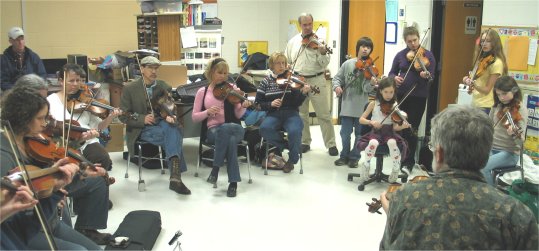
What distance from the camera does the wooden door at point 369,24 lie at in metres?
6.61

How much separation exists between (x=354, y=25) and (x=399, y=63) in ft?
6.73

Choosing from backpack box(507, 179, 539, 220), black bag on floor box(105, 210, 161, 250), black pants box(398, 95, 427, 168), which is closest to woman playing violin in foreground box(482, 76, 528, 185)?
backpack box(507, 179, 539, 220)

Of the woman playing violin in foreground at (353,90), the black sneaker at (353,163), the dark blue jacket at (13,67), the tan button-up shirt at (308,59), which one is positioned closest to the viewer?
the woman playing violin in foreground at (353,90)

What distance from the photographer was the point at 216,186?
4691 millimetres

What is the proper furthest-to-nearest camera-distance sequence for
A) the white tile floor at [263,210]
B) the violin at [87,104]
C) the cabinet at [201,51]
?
the cabinet at [201,51] < the violin at [87,104] < the white tile floor at [263,210]

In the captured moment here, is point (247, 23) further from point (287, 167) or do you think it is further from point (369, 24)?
point (287, 167)

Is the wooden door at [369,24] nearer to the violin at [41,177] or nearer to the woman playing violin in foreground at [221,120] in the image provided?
the woman playing violin in foreground at [221,120]

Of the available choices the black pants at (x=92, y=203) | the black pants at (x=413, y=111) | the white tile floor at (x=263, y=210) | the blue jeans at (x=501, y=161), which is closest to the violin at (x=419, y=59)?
the black pants at (x=413, y=111)

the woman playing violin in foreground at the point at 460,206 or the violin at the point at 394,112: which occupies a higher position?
the woman playing violin in foreground at the point at 460,206

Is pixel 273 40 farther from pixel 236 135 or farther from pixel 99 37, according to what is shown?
pixel 236 135

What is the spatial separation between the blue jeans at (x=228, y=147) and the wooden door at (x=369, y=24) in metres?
2.65

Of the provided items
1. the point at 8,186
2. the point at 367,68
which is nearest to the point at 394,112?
the point at 367,68

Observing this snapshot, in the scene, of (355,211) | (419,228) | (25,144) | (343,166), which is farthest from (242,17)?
(419,228)

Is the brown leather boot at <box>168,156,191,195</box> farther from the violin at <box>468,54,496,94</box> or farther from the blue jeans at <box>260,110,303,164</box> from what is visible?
the violin at <box>468,54,496,94</box>
